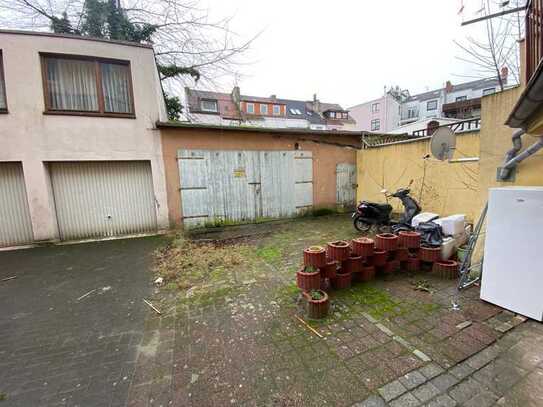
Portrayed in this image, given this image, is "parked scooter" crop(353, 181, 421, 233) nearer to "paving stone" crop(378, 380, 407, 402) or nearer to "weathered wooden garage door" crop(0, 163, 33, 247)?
"paving stone" crop(378, 380, 407, 402)

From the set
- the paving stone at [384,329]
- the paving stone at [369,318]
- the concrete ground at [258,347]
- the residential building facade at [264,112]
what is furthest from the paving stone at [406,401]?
the residential building facade at [264,112]

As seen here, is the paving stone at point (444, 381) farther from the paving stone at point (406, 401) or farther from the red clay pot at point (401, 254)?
the red clay pot at point (401, 254)

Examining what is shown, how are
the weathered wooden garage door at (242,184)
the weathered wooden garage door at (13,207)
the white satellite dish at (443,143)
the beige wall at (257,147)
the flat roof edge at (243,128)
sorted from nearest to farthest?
1. the white satellite dish at (443,143)
2. the weathered wooden garage door at (13,207)
3. the flat roof edge at (243,128)
4. the beige wall at (257,147)
5. the weathered wooden garage door at (242,184)

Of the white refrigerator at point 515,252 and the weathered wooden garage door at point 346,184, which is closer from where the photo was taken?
the white refrigerator at point 515,252

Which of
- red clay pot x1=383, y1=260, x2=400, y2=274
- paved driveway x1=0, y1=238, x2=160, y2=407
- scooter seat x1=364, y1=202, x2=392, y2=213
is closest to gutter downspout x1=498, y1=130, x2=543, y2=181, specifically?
red clay pot x1=383, y1=260, x2=400, y2=274

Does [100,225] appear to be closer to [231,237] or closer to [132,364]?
[231,237]

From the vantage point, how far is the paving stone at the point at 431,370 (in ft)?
5.10

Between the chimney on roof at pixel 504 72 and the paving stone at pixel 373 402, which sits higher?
the chimney on roof at pixel 504 72

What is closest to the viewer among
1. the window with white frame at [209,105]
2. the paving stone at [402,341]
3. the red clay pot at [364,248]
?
the paving stone at [402,341]

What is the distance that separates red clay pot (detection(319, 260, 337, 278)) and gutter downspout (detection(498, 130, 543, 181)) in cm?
220

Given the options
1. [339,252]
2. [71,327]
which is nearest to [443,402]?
[339,252]

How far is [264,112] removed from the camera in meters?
21.7

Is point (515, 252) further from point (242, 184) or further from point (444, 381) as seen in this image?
point (242, 184)

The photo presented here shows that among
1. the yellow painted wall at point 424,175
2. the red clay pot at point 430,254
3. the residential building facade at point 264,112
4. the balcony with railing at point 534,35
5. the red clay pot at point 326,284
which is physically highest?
the residential building facade at point 264,112
